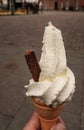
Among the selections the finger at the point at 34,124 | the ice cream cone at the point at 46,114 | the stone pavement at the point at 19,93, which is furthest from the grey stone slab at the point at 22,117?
the ice cream cone at the point at 46,114

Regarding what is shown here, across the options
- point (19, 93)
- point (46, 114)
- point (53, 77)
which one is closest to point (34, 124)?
point (46, 114)

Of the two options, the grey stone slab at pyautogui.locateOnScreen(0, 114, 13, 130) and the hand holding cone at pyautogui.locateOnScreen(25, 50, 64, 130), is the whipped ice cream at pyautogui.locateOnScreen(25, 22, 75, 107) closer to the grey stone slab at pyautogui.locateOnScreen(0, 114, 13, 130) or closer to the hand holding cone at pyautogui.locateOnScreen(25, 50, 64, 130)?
the hand holding cone at pyautogui.locateOnScreen(25, 50, 64, 130)

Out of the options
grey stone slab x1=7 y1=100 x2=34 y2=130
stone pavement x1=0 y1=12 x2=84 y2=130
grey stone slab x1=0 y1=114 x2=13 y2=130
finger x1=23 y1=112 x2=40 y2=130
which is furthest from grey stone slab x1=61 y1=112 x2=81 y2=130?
finger x1=23 y1=112 x2=40 y2=130

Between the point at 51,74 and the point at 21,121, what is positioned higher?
the point at 51,74

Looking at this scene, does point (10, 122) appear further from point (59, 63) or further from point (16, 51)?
point (16, 51)

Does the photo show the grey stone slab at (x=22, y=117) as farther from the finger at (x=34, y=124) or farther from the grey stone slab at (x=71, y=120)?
the finger at (x=34, y=124)

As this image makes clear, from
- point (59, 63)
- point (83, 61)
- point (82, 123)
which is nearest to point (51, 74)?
point (59, 63)
